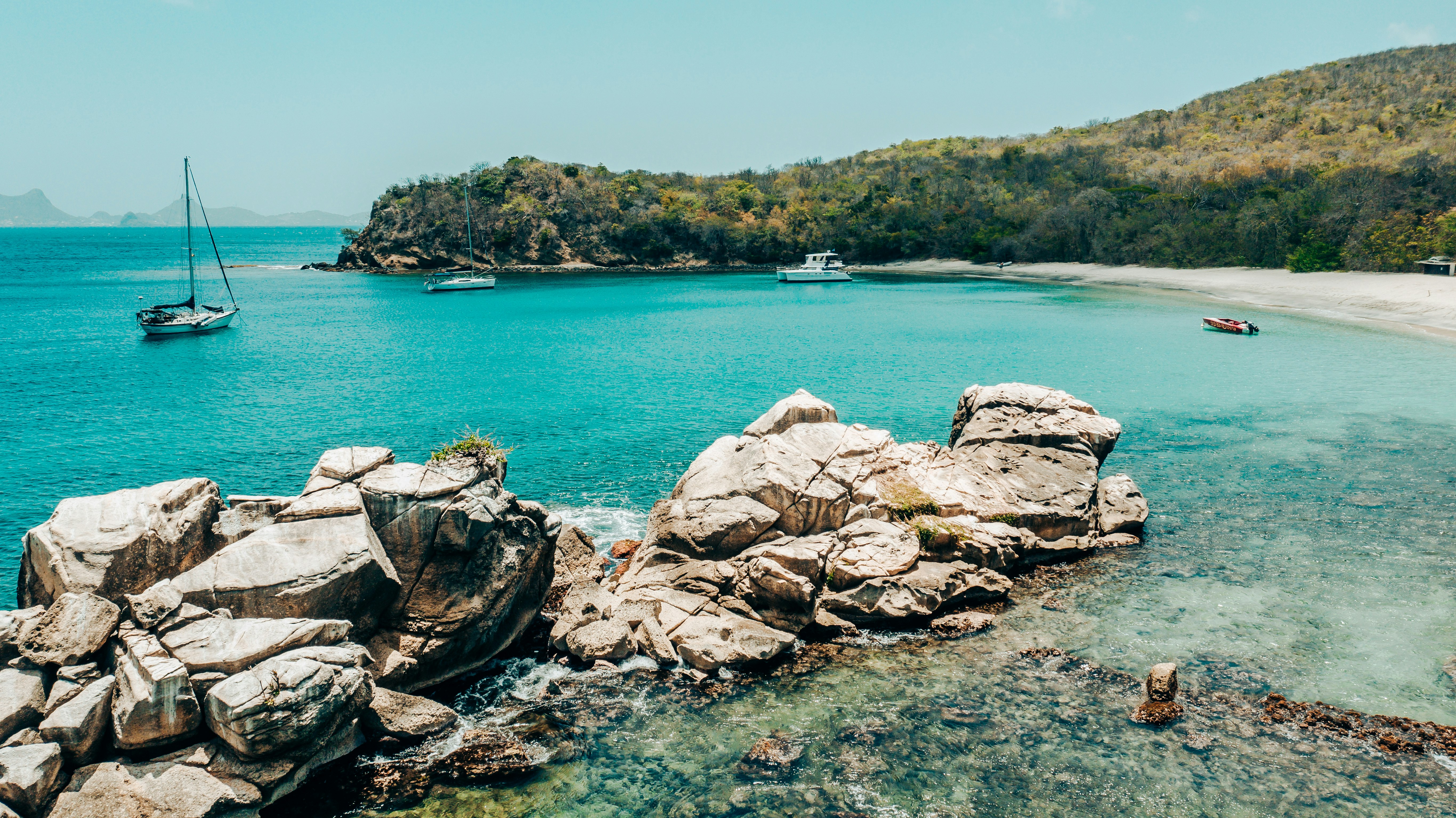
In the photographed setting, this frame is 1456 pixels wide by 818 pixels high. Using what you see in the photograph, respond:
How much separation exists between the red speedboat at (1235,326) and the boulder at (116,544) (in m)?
56.6

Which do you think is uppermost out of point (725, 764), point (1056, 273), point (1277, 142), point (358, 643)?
point (1277, 142)

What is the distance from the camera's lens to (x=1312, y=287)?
219 feet

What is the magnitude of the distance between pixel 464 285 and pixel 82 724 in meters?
88.7

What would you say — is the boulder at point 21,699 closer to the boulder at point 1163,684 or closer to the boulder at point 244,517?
the boulder at point 244,517

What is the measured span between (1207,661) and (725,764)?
9.51m

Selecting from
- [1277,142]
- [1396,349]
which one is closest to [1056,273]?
[1277,142]

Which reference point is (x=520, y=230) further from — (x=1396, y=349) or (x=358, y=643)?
(x=358, y=643)

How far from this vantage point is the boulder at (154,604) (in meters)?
12.0

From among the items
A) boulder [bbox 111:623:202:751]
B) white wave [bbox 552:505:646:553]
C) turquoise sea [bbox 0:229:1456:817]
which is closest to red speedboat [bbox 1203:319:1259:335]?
turquoise sea [bbox 0:229:1456:817]

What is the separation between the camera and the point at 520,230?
4796 inches

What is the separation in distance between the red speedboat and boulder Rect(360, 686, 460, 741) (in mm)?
54252

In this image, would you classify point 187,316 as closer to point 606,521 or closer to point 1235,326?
point 606,521

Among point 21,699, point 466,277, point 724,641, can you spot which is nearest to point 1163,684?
point 724,641

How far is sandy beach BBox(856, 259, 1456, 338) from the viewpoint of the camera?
54594mm
